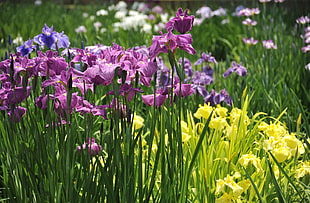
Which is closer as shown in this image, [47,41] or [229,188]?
[229,188]

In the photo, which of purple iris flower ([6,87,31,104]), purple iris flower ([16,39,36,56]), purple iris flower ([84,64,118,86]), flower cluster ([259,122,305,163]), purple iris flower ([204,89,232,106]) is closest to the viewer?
purple iris flower ([84,64,118,86])

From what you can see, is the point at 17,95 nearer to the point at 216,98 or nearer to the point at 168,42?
the point at 168,42

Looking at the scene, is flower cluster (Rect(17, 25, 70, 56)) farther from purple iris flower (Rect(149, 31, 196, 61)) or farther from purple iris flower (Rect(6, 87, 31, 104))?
purple iris flower (Rect(149, 31, 196, 61))

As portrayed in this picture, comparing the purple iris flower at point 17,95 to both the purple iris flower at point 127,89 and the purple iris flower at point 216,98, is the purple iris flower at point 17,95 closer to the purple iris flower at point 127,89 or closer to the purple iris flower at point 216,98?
the purple iris flower at point 127,89

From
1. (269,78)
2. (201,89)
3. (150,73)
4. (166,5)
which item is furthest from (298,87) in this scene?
(166,5)

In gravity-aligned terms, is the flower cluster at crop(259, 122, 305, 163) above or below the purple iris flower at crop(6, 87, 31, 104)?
below

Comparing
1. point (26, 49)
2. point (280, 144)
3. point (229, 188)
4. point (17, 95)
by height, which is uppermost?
point (26, 49)

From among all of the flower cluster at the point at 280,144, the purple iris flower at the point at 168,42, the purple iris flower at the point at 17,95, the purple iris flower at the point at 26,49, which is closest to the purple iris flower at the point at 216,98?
the flower cluster at the point at 280,144

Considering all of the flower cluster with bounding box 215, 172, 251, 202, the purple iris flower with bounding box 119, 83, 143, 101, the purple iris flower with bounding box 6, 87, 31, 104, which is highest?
the purple iris flower with bounding box 119, 83, 143, 101

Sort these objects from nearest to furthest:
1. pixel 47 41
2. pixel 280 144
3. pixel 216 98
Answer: pixel 280 144, pixel 47 41, pixel 216 98

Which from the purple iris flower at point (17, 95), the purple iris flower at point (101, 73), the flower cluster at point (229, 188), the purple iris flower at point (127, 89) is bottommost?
the flower cluster at point (229, 188)

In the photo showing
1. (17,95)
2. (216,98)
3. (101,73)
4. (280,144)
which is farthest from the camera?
(216,98)

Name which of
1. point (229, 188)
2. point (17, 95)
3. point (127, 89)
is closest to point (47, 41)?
point (17, 95)

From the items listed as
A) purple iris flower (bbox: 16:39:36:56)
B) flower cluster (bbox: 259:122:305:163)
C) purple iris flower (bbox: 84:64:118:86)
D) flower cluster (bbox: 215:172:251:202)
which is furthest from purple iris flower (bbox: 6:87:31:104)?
flower cluster (bbox: 259:122:305:163)
